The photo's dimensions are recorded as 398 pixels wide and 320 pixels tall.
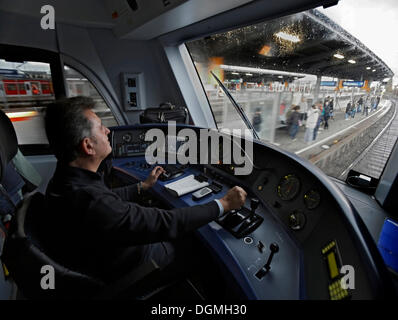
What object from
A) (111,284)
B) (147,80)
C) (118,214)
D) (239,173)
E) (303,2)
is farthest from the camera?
(147,80)

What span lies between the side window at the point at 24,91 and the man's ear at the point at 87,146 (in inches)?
74.3

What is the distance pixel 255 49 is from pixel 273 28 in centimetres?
28

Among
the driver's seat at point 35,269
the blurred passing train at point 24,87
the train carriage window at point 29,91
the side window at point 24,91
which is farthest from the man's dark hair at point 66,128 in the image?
the blurred passing train at point 24,87

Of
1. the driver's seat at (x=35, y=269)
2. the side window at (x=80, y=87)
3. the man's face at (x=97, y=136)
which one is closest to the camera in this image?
the driver's seat at (x=35, y=269)

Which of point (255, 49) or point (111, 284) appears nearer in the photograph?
point (111, 284)

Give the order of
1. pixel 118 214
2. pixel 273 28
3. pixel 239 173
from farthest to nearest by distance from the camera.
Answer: pixel 273 28, pixel 239 173, pixel 118 214

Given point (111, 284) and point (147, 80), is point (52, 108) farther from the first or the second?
point (147, 80)

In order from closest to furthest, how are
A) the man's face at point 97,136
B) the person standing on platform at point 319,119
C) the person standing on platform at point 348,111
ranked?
the man's face at point 97,136 < the person standing on platform at point 348,111 < the person standing on platform at point 319,119

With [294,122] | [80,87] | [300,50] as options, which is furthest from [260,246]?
[80,87]

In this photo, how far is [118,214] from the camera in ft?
2.53

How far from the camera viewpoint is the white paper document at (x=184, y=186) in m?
1.41

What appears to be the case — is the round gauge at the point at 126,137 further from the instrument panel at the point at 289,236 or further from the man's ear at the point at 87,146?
the man's ear at the point at 87,146

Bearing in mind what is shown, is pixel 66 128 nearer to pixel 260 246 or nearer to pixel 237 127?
pixel 260 246
